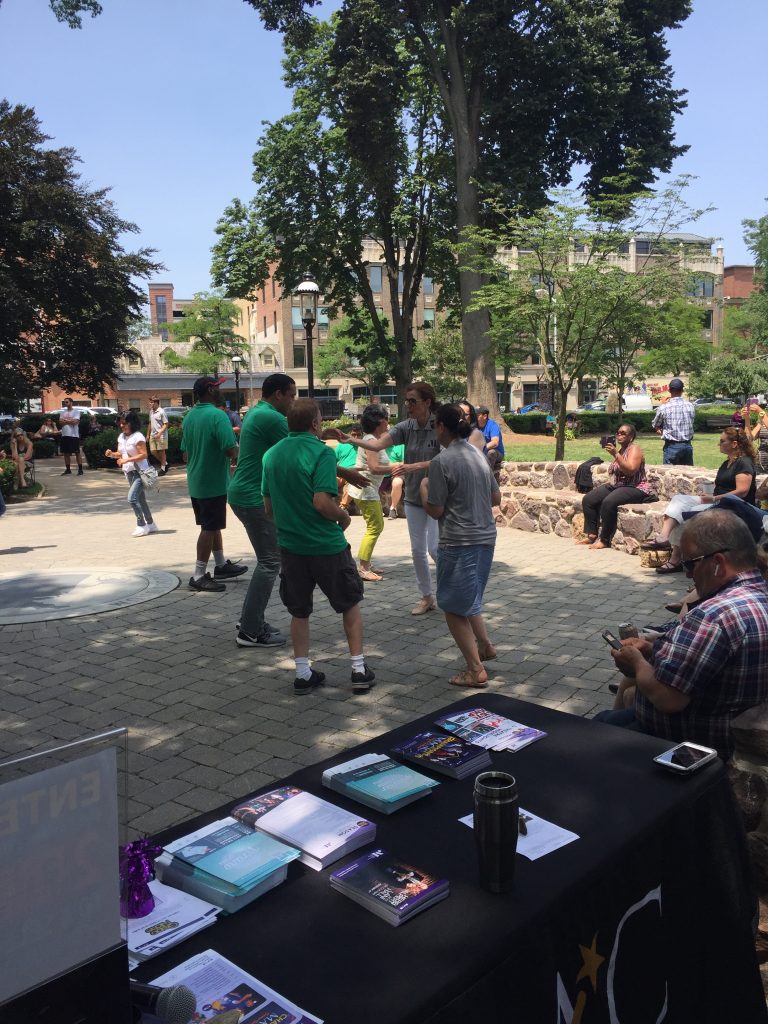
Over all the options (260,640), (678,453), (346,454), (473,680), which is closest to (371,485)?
(346,454)

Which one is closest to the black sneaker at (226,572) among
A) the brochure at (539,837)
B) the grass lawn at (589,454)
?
the brochure at (539,837)

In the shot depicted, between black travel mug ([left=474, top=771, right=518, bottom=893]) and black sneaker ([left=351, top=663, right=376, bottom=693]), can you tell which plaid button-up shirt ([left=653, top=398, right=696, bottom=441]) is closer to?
black sneaker ([left=351, top=663, right=376, bottom=693])

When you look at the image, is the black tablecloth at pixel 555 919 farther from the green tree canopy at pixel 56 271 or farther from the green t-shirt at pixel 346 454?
the green tree canopy at pixel 56 271

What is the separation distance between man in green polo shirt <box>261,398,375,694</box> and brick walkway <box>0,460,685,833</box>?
661mm

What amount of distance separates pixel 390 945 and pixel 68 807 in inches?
31.5

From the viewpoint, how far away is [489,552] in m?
5.40

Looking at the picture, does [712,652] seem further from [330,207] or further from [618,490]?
[330,207]

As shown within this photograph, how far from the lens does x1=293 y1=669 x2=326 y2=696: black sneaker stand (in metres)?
5.44

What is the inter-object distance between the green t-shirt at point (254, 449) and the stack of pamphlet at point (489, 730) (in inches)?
155

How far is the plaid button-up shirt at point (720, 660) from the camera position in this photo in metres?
2.75

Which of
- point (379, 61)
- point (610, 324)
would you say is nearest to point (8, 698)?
point (610, 324)

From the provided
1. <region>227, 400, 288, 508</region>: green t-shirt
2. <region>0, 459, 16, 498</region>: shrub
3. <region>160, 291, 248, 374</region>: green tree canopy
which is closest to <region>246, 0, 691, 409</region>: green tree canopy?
<region>0, 459, 16, 498</region>: shrub

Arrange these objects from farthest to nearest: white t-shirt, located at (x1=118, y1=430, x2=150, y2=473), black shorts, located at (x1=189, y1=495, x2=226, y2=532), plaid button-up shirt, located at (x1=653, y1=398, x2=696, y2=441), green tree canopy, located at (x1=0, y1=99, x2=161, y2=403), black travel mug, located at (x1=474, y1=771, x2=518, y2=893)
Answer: green tree canopy, located at (x1=0, y1=99, x2=161, y2=403) → plaid button-up shirt, located at (x1=653, y1=398, x2=696, y2=441) → white t-shirt, located at (x1=118, y1=430, x2=150, y2=473) → black shorts, located at (x1=189, y1=495, x2=226, y2=532) → black travel mug, located at (x1=474, y1=771, x2=518, y2=893)

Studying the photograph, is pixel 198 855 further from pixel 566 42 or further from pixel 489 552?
pixel 566 42
